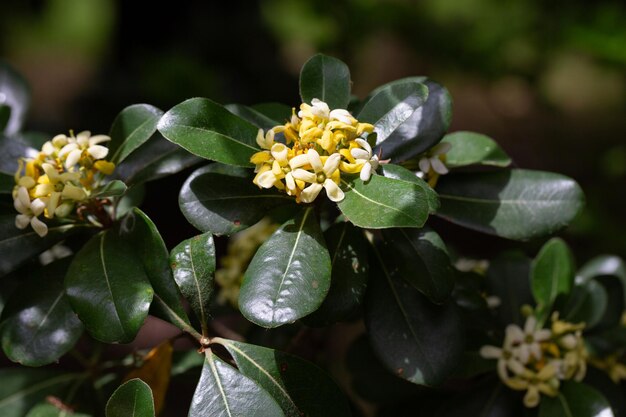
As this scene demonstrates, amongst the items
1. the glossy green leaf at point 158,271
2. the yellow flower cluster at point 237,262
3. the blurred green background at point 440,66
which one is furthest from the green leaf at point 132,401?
the blurred green background at point 440,66

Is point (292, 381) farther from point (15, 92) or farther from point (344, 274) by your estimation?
point (15, 92)

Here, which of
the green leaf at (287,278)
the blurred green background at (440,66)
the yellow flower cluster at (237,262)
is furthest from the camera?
the blurred green background at (440,66)

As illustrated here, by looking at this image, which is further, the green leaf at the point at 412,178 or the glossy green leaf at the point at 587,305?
the glossy green leaf at the point at 587,305

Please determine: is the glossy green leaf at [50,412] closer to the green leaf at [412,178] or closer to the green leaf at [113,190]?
the green leaf at [113,190]

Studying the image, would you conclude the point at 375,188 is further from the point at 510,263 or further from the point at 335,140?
the point at 510,263

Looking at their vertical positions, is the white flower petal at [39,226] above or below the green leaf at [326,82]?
below

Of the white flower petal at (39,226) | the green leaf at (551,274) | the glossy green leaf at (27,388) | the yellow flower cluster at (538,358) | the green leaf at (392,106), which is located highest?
the green leaf at (392,106)

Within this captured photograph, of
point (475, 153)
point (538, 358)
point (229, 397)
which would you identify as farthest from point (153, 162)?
point (538, 358)
